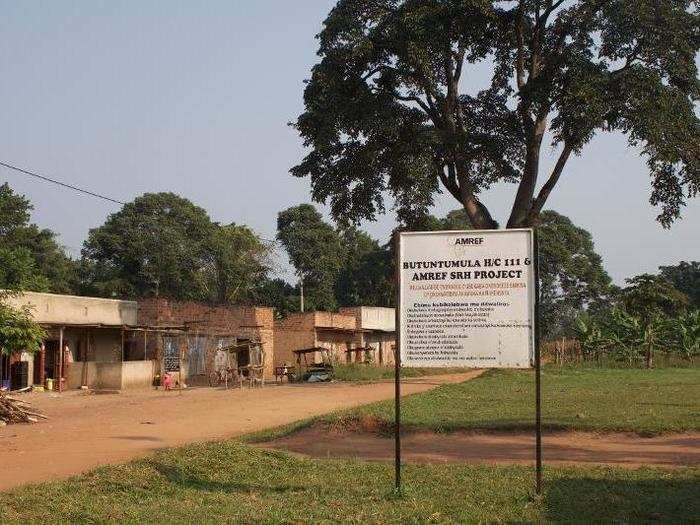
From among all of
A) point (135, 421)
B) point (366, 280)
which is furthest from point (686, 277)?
point (135, 421)

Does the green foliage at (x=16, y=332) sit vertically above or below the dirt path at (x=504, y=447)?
above

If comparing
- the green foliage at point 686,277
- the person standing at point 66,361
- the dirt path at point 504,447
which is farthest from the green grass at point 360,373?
the green foliage at point 686,277

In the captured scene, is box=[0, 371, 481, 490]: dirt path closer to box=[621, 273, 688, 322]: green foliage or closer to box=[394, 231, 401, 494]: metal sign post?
box=[394, 231, 401, 494]: metal sign post

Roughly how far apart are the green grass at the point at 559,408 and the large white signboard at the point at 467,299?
599 centimetres

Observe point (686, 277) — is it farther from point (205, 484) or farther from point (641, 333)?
point (205, 484)

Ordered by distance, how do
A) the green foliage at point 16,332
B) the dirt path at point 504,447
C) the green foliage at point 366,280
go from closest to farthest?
1. the dirt path at point 504,447
2. the green foliage at point 16,332
3. the green foliage at point 366,280

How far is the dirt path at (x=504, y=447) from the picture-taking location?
11.5 metres

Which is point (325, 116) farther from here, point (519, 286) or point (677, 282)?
point (677, 282)

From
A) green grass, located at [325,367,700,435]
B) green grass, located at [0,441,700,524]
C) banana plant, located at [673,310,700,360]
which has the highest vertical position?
banana plant, located at [673,310,700,360]

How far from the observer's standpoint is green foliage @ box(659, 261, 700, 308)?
69.9 metres

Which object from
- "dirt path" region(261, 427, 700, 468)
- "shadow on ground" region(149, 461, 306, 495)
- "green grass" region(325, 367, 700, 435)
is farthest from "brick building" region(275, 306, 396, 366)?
"shadow on ground" region(149, 461, 306, 495)

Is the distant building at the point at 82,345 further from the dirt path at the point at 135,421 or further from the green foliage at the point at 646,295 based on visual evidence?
the green foliage at the point at 646,295

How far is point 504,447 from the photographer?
41.7ft

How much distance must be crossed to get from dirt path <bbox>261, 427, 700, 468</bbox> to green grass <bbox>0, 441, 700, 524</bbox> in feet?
3.72
